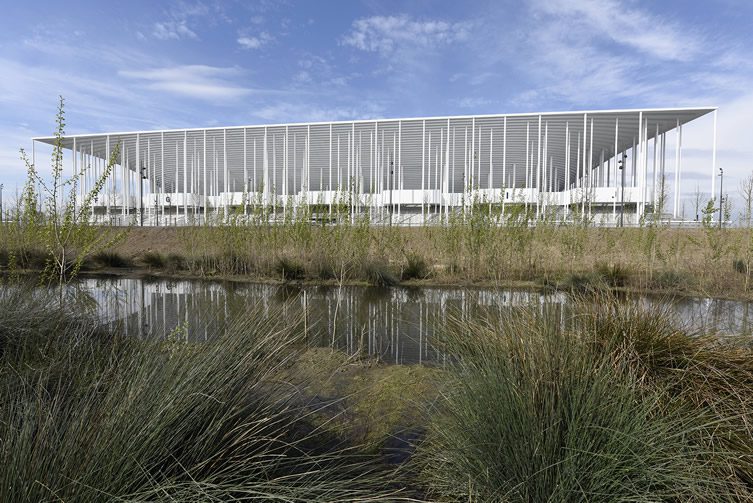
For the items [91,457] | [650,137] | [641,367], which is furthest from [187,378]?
[650,137]

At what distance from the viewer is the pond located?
4.92m

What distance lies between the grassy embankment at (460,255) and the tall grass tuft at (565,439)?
946 cm

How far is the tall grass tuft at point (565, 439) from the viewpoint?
1741 mm

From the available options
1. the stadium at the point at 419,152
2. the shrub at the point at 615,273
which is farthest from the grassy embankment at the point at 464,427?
the stadium at the point at 419,152

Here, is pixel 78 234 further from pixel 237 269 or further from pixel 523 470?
pixel 237 269

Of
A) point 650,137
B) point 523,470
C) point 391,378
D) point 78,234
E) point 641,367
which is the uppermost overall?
point 650,137

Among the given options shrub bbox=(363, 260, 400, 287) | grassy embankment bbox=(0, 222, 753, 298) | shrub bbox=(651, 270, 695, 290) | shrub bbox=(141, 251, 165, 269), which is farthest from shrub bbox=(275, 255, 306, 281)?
shrub bbox=(651, 270, 695, 290)

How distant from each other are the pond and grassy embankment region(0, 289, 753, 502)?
54 cm

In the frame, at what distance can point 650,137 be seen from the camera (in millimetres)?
34188

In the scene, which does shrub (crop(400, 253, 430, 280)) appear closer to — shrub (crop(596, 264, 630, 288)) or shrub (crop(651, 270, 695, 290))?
shrub (crop(596, 264, 630, 288))

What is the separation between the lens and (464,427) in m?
2.16

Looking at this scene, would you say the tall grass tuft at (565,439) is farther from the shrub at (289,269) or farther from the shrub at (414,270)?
the shrub at (289,269)

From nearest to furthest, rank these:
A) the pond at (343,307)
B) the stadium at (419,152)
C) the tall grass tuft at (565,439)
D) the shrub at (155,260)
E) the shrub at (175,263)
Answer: the tall grass tuft at (565,439)
the pond at (343,307)
the shrub at (175,263)
the shrub at (155,260)
the stadium at (419,152)

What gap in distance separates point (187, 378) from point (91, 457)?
1.48 ft
